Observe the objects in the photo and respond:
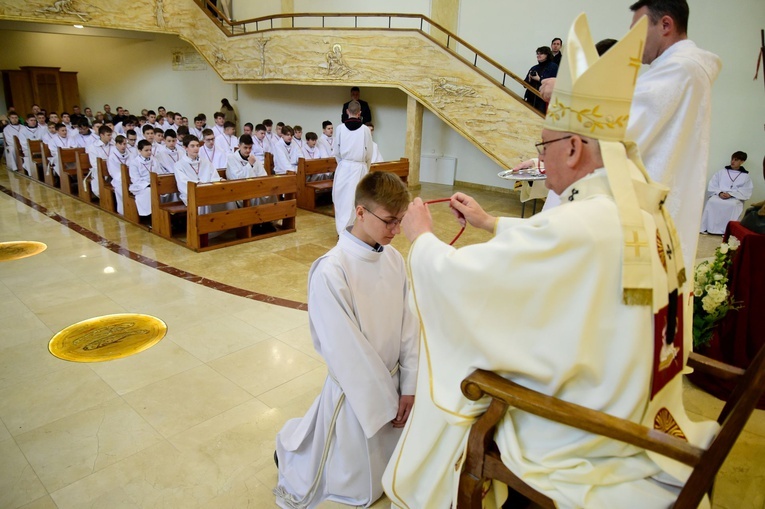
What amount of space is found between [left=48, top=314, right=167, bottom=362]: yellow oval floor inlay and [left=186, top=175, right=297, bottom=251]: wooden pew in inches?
79.2

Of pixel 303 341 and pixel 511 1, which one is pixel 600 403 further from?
pixel 511 1

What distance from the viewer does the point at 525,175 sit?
213 centimetres

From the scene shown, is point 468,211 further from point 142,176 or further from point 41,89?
point 41,89

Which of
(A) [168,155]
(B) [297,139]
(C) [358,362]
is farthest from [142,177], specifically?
(C) [358,362]

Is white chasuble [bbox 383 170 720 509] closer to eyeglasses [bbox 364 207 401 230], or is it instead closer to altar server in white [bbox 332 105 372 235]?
eyeglasses [bbox 364 207 401 230]

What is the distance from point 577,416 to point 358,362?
3.29 feet

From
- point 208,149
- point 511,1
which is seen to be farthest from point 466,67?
point 208,149

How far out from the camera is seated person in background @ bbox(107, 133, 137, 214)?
7.52m

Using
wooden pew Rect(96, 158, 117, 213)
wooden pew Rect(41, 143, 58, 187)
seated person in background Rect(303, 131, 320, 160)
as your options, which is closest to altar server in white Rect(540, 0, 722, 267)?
wooden pew Rect(96, 158, 117, 213)

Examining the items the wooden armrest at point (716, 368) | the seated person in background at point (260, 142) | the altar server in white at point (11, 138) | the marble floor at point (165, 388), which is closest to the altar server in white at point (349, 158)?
the marble floor at point (165, 388)

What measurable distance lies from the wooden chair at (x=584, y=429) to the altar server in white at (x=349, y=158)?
5.19 metres

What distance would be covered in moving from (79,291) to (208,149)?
3763 millimetres

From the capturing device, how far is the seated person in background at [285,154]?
31.6 feet

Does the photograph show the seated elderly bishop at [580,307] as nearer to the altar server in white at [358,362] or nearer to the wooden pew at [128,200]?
the altar server in white at [358,362]
